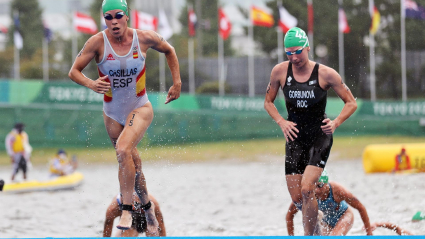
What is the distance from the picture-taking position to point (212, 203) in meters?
14.2

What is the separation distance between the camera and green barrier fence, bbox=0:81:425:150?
89.5ft

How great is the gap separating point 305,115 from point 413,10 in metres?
26.8

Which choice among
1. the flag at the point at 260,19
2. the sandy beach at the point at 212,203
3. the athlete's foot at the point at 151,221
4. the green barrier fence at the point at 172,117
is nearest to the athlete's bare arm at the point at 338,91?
the athlete's foot at the point at 151,221

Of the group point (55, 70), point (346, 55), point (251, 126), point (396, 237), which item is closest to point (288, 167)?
point (396, 237)

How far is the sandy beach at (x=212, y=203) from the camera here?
10805 millimetres

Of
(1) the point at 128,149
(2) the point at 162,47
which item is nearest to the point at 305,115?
(2) the point at 162,47

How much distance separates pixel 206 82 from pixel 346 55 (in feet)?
29.4

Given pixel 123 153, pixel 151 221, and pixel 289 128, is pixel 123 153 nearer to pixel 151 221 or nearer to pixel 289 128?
pixel 151 221

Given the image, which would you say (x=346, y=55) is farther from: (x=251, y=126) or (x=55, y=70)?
(x=55, y=70)

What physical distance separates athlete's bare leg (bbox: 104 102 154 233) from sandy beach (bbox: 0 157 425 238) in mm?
3576

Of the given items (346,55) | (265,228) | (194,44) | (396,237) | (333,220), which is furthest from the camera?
(194,44)

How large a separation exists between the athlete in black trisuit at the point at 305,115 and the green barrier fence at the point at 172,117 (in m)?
19.5

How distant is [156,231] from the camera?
7430 millimetres

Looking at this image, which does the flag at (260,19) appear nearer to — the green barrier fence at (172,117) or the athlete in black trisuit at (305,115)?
the green barrier fence at (172,117)
